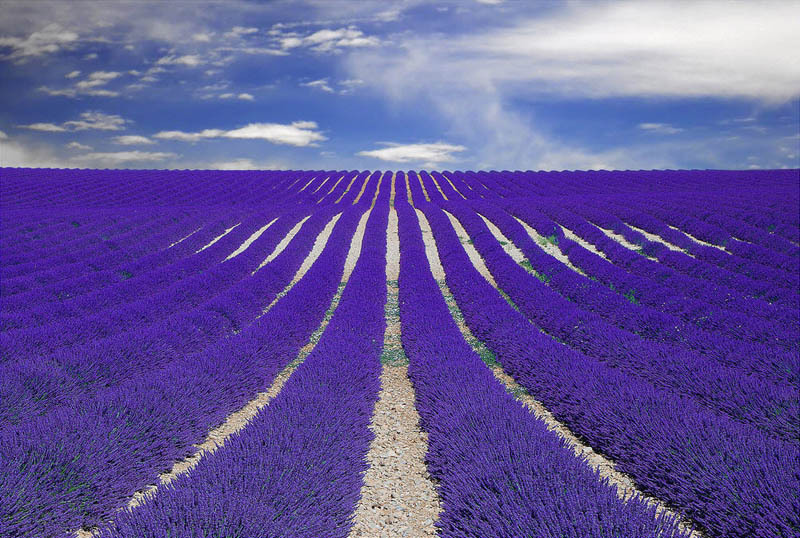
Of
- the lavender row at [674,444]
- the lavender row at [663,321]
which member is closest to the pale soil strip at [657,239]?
the lavender row at [663,321]

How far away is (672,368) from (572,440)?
6.36 feet

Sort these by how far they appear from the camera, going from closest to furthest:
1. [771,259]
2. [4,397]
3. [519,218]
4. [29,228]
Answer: [4,397], [771,259], [29,228], [519,218]

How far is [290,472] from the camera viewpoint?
144 inches

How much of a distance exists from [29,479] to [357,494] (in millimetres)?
2432

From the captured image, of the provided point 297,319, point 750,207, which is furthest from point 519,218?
point 297,319

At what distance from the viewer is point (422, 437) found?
529cm

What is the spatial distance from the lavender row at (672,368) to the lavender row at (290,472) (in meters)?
3.41

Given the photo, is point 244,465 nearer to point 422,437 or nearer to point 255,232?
point 422,437

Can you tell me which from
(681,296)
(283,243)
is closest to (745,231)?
(681,296)

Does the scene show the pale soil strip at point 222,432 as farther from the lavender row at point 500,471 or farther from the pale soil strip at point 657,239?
the pale soil strip at point 657,239

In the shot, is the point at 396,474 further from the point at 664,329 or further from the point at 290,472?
the point at 664,329

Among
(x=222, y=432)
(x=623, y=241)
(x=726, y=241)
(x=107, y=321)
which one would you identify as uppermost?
(x=726, y=241)

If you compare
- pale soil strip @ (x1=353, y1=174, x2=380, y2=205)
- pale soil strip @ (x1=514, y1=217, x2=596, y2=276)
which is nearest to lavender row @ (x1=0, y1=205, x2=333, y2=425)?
pale soil strip @ (x1=514, y1=217, x2=596, y2=276)

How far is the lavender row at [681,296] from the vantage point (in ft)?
25.1
